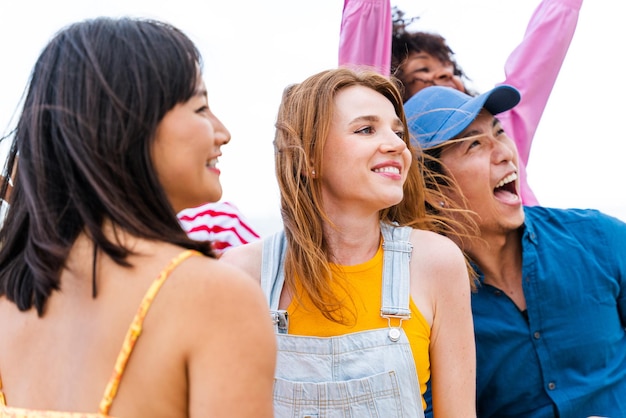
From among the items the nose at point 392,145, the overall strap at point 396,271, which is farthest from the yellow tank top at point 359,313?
the nose at point 392,145

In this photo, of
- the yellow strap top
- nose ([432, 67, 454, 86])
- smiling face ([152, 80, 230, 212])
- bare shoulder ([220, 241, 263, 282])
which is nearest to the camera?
the yellow strap top

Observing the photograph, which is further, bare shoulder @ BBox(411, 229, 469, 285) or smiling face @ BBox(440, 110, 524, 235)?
smiling face @ BBox(440, 110, 524, 235)

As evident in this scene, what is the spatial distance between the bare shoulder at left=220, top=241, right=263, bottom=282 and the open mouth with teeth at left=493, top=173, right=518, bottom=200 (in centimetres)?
80

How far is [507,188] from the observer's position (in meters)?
2.37

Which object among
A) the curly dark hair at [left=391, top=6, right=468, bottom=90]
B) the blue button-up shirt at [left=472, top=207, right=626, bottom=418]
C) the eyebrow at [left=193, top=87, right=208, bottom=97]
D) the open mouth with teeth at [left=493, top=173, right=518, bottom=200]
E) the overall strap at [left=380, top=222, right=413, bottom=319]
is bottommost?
the blue button-up shirt at [left=472, top=207, right=626, bottom=418]

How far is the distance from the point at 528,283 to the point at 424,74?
1.33 meters

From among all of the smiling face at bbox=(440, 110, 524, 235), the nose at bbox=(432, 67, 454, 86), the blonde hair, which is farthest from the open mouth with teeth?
the nose at bbox=(432, 67, 454, 86)

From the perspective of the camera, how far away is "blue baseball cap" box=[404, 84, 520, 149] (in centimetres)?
228

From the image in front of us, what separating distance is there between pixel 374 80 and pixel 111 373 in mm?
1297

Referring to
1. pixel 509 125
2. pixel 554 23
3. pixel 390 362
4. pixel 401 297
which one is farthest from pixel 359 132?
pixel 554 23

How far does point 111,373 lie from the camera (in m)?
1.02

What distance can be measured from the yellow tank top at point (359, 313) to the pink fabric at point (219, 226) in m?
0.62

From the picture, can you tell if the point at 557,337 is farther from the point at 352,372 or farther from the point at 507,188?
the point at 352,372

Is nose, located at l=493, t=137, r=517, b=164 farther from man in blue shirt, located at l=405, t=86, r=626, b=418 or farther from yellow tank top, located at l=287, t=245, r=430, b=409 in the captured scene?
yellow tank top, located at l=287, t=245, r=430, b=409
